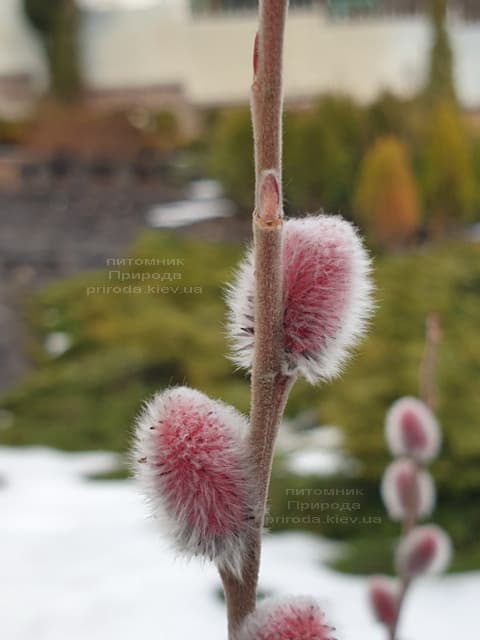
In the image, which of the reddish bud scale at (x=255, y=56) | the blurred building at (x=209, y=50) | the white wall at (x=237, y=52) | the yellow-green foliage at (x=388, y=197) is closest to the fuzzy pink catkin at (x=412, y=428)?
the reddish bud scale at (x=255, y=56)

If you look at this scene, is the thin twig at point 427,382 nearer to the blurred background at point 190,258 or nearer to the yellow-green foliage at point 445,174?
the blurred background at point 190,258

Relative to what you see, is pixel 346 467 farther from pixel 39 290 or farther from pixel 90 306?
pixel 39 290

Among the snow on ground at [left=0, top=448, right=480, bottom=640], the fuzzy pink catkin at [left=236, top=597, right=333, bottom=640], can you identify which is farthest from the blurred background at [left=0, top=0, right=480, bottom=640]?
the fuzzy pink catkin at [left=236, top=597, right=333, bottom=640]

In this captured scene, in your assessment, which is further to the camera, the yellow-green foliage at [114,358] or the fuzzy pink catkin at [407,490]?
the yellow-green foliage at [114,358]

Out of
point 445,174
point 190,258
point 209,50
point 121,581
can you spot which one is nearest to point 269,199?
point 121,581

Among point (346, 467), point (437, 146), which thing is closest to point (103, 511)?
point (346, 467)

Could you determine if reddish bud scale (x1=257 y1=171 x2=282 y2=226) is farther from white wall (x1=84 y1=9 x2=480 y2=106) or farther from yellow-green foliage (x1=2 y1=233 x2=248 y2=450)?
white wall (x1=84 y1=9 x2=480 y2=106)

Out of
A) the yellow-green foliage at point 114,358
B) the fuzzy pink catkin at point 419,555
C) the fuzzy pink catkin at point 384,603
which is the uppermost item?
the yellow-green foliage at point 114,358
